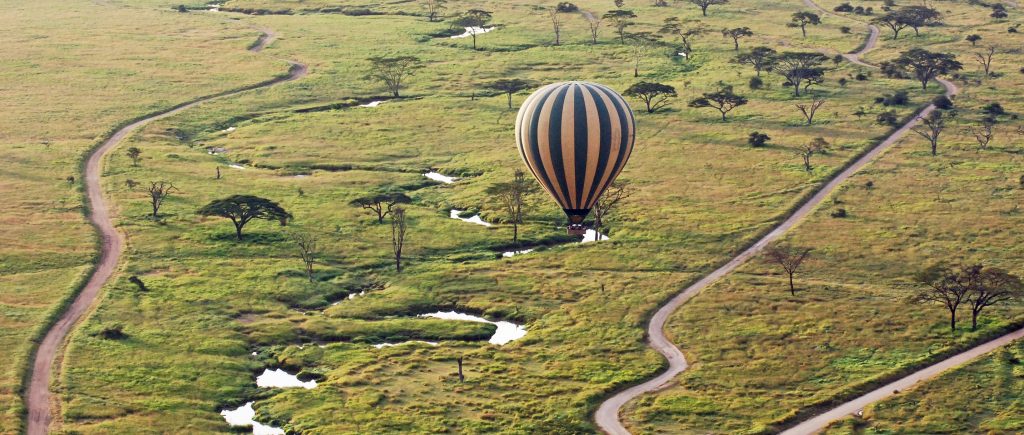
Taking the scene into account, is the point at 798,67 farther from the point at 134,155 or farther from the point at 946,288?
the point at 134,155

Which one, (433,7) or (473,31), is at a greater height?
(433,7)

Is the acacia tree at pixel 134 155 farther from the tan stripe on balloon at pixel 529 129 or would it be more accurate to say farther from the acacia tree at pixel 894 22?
the acacia tree at pixel 894 22

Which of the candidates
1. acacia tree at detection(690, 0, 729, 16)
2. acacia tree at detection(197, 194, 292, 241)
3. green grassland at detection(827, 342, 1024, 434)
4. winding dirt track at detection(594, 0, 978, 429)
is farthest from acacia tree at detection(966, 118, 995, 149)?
acacia tree at detection(690, 0, 729, 16)

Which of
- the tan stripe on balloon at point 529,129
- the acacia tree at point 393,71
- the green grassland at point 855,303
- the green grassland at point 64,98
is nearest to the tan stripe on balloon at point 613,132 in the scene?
the tan stripe on balloon at point 529,129

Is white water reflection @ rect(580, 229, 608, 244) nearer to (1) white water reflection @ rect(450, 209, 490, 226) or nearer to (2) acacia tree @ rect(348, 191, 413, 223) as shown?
(1) white water reflection @ rect(450, 209, 490, 226)

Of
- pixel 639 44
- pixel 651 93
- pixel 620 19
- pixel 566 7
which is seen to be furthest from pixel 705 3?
pixel 651 93
